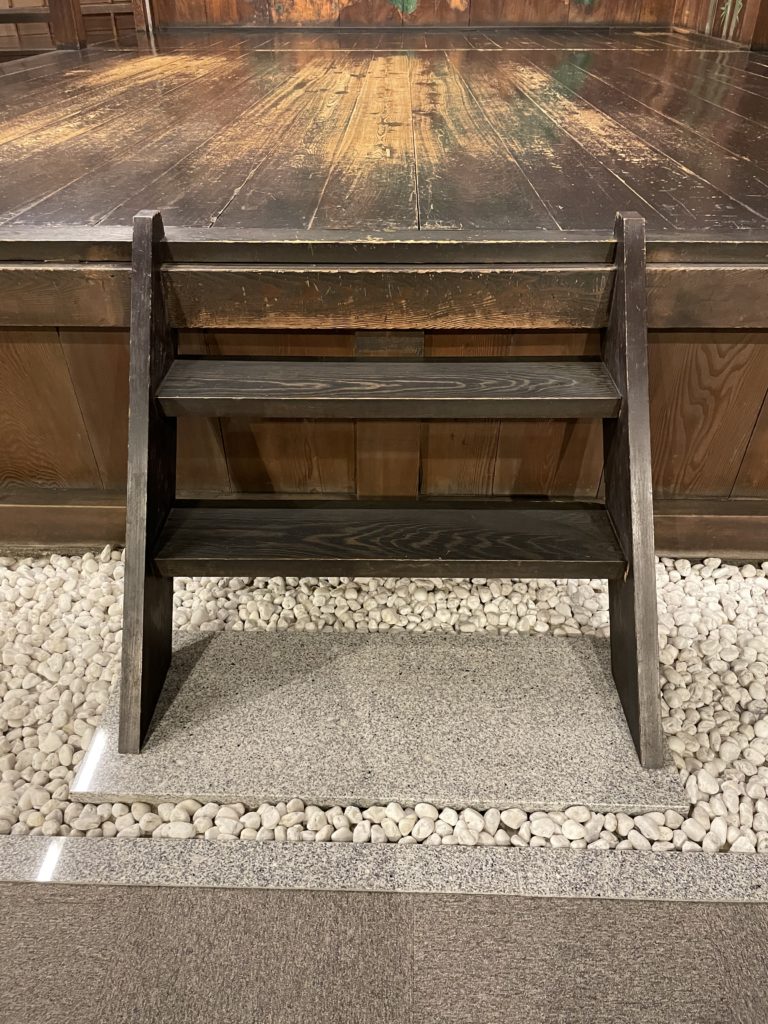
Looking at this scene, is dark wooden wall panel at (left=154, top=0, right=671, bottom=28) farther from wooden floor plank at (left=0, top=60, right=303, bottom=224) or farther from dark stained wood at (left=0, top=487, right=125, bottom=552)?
dark stained wood at (left=0, top=487, right=125, bottom=552)

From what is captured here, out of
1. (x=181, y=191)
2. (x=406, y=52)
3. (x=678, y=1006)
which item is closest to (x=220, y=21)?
(x=406, y=52)

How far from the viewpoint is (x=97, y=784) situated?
3.94ft

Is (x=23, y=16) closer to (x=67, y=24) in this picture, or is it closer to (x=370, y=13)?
(x=67, y=24)

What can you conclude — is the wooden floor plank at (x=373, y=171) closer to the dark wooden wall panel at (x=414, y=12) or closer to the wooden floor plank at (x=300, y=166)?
the wooden floor plank at (x=300, y=166)

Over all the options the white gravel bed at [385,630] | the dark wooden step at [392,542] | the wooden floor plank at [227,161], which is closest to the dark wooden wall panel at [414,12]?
the wooden floor plank at [227,161]

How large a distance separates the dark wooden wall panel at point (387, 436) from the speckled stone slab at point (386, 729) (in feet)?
1.36

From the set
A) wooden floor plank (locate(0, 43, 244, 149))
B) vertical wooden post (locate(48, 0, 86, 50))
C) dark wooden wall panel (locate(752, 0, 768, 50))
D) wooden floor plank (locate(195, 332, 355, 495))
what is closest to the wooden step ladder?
wooden floor plank (locate(195, 332, 355, 495))

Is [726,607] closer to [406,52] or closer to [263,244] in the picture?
[263,244]

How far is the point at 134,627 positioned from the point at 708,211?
136 centimetres

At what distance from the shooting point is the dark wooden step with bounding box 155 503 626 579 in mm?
1261

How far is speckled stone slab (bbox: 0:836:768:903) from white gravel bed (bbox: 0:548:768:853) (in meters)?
0.03

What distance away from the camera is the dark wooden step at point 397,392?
1.25m

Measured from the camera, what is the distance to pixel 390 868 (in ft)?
3.56

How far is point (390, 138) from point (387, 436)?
2.84 ft
